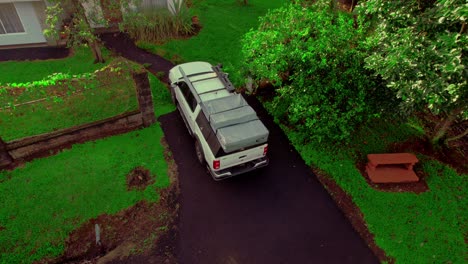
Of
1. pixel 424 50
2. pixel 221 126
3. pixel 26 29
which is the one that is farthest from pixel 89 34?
pixel 424 50

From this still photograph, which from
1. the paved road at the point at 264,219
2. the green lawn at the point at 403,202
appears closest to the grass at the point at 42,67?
the paved road at the point at 264,219

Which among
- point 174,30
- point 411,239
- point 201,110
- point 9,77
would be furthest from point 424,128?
point 9,77

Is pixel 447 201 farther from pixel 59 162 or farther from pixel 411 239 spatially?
pixel 59 162

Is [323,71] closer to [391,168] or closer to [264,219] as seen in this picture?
[391,168]

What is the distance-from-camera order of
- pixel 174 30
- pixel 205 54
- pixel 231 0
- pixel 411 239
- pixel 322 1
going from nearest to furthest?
1. pixel 411 239
2. pixel 322 1
3. pixel 205 54
4. pixel 174 30
5. pixel 231 0

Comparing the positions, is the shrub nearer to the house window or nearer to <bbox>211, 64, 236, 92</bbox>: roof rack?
the house window

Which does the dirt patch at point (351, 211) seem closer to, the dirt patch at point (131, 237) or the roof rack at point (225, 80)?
the roof rack at point (225, 80)

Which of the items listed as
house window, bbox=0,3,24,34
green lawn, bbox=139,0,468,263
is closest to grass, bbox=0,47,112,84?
house window, bbox=0,3,24,34
